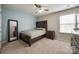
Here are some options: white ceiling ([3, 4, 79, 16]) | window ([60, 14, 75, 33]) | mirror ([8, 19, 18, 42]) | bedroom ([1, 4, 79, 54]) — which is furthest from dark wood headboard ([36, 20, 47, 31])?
mirror ([8, 19, 18, 42])

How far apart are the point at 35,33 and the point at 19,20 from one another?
499mm

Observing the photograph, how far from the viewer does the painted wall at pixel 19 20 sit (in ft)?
4.91

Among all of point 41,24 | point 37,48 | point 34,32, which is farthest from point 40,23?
point 37,48

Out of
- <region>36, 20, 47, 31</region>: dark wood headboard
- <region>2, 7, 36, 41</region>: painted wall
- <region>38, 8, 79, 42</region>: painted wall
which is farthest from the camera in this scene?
<region>36, 20, 47, 31</region>: dark wood headboard

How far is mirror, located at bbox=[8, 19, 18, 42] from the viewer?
1545 millimetres

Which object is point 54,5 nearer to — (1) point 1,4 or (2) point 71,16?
(2) point 71,16

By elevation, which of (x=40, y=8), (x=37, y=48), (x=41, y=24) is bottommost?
(x=37, y=48)

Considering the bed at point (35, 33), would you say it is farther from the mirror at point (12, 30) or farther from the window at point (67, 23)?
the window at point (67, 23)

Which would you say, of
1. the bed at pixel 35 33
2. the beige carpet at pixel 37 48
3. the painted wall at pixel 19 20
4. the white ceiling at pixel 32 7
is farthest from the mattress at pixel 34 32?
the white ceiling at pixel 32 7

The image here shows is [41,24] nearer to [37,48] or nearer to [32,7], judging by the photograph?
[32,7]

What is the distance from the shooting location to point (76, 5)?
1507 mm

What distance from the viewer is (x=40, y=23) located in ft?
5.81

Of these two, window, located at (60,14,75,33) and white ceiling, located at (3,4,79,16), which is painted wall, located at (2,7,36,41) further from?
window, located at (60,14,75,33)

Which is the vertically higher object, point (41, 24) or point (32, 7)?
point (32, 7)
